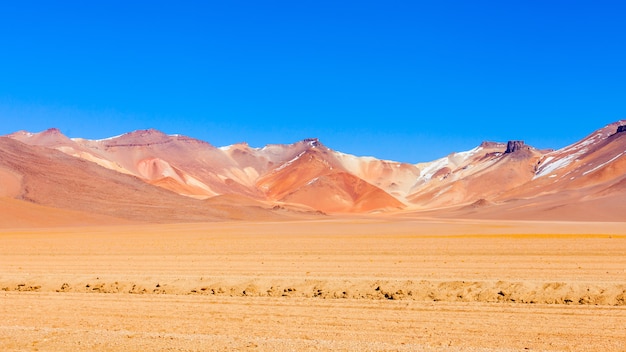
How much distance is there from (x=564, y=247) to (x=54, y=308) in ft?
77.7

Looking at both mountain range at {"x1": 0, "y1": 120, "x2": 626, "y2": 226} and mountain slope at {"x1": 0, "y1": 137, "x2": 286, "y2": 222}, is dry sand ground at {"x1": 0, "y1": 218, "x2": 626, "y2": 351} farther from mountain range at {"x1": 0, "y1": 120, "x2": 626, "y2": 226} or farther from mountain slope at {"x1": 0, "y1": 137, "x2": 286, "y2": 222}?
mountain slope at {"x1": 0, "y1": 137, "x2": 286, "y2": 222}

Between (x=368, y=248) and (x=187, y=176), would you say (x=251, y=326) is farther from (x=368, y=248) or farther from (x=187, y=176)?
(x=187, y=176)

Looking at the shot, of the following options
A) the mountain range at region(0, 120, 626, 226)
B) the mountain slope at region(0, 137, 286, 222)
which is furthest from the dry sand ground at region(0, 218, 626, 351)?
the mountain slope at region(0, 137, 286, 222)

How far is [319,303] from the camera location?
15.4m

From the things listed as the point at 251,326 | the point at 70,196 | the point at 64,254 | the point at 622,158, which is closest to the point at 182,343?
the point at 251,326

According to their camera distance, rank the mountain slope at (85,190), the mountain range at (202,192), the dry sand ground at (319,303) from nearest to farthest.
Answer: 1. the dry sand ground at (319,303)
2. the mountain range at (202,192)
3. the mountain slope at (85,190)

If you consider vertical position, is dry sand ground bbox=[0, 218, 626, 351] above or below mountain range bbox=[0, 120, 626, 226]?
below

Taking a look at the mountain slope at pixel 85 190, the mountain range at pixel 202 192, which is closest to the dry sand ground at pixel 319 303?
the mountain range at pixel 202 192

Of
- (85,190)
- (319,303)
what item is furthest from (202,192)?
(319,303)

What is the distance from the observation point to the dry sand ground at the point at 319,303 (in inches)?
446

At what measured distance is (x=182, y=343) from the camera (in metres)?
11.1

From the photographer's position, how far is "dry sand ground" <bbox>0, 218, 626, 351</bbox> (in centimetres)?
1133

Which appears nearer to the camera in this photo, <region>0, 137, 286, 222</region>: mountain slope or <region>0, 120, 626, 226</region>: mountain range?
<region>0, 120, 626, 226</region>: mountain range

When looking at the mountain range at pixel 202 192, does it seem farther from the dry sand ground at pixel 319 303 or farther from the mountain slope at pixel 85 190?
the dry sand ground at pixel 319 303
